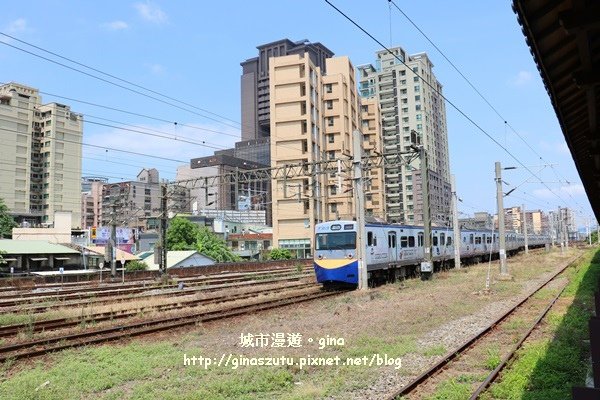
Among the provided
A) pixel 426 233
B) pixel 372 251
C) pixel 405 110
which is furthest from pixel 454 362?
pixel 405 110

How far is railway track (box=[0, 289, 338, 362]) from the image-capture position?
10.6 meters

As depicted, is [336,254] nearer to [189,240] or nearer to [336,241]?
[336,241]

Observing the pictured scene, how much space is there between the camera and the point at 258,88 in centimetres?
17912

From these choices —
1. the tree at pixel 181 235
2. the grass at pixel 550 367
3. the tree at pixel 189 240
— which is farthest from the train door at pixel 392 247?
the tree at pixel 181 235

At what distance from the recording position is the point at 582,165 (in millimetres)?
10766

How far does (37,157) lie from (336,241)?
3399 inches

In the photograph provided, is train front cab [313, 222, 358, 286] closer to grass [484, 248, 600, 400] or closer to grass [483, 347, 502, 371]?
grass [484, 248, 600, 400]

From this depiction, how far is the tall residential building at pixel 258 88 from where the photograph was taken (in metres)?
173

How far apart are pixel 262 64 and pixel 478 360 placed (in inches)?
7053

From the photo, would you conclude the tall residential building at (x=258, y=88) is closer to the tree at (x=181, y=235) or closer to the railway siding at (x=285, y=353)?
the tree at (x=181, y=235)

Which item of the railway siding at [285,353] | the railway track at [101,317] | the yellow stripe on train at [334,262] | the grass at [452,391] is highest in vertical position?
the yellow stripe on train at [334,262]

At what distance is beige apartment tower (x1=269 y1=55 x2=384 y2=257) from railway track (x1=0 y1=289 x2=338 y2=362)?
44.2 meters

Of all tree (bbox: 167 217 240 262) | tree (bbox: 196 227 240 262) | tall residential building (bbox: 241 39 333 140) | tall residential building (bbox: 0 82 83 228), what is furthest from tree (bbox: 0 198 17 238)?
tall residential building (bbox: 241 39 333 140)

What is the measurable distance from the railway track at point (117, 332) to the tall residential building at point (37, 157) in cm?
8034
